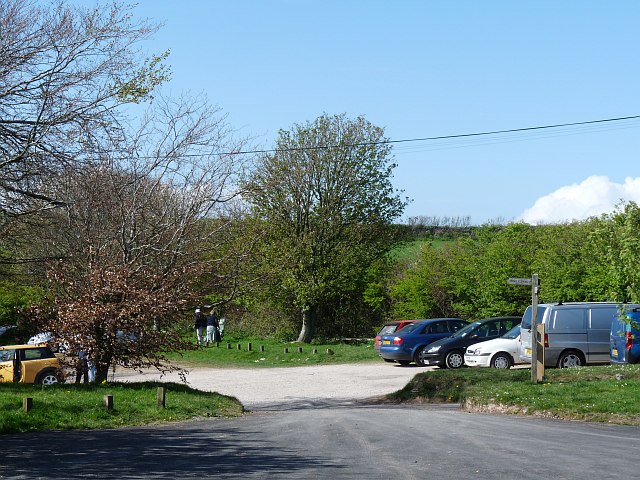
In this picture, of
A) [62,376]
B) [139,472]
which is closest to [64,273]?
[62,376]

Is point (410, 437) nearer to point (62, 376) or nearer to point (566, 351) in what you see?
point (62, 376)

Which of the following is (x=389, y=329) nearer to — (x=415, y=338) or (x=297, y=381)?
(x=415, y=338)

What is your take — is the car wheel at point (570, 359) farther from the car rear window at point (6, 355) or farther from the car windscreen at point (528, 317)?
the car rear window at point (6, 355)

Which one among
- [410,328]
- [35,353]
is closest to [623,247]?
[410,328]

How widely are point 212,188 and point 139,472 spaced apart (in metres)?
15.8

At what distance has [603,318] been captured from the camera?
24344mm

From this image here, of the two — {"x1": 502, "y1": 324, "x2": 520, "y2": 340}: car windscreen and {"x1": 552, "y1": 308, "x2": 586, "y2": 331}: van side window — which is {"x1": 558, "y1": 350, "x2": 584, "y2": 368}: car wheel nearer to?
{"x1": 552, "y1": 308, "x2": 586, "y2": 331}: van side window

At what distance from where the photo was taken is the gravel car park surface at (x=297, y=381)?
23500 millimetres

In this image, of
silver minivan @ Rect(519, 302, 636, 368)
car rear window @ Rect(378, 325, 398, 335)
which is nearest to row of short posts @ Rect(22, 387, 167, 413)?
silver minivan @ Rect(519, 302, 636, 368)

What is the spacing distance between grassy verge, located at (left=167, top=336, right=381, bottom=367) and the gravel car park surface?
1517 mm

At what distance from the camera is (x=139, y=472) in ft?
30.1

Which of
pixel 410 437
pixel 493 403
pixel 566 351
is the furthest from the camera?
pixel 566 351

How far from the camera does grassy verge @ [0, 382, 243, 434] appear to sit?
14.4 meters

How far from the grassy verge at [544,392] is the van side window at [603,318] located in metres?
3.60
